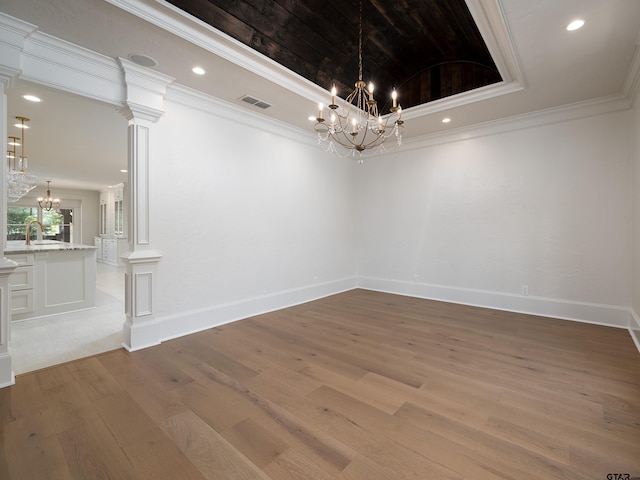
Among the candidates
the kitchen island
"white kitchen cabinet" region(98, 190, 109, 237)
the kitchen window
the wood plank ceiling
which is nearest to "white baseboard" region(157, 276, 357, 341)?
the kitchen island

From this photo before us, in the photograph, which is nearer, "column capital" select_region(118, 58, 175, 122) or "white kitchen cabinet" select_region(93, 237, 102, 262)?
"column capital" select_region(118, 58, 175, 122)

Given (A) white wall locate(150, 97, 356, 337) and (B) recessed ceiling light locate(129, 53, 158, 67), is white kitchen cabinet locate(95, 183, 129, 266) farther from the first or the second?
(B) recessed ceiling light locate(129, 53, 158, 67)

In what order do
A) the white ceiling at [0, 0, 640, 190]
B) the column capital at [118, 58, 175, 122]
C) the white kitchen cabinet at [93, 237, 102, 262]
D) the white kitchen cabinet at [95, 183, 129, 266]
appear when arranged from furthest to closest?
the white kitchen cabinet at [93, 237, 102, 262] → the white kitchen cabinet at [95, 183, 129, 266] → the column capital at [118, 58, 175, 122] → the white ceiling at [0, 0, 640, 190]

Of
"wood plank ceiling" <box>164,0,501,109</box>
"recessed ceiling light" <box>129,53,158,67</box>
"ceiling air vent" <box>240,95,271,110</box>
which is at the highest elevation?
"wood plank ceiling" <box>164,0,501,109</box>

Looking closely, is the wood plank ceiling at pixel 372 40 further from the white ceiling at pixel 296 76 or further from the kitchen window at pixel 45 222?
the kitchen window at pixel 45 222

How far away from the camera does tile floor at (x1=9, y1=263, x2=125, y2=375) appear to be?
2.83m

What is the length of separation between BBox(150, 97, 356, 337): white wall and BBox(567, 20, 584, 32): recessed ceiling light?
3.46 m

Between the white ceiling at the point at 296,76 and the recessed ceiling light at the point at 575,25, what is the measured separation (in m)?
0.04

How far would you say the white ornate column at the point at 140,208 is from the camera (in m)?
2.99

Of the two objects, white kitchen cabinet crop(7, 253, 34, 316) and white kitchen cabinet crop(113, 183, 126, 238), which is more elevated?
white kitchen cabinet crop(113, 183, 126, 238)

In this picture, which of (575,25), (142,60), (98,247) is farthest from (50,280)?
(98,247)

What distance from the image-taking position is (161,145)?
3.25m

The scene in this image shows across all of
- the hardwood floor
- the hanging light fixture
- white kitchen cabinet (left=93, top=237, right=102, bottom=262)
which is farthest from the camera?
white kitchen cabinet (left=93, top=237, right=102, bottom=262)

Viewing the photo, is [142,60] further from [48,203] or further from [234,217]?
[48,203]
